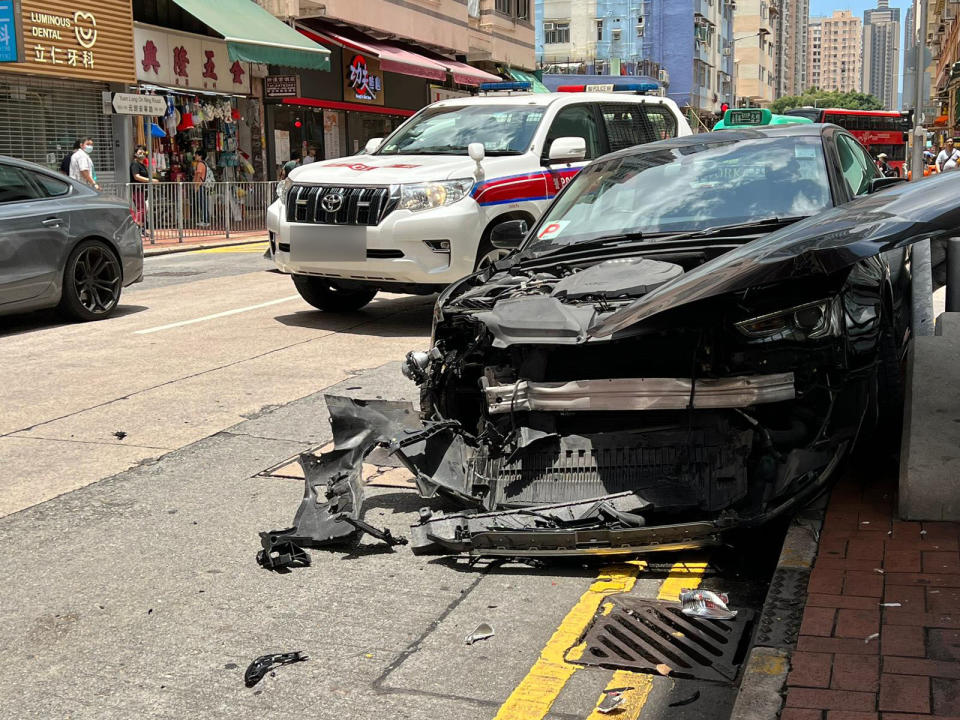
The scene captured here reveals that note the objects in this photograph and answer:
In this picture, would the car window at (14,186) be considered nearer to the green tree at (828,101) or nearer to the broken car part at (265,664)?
the broken car part at (265,664)

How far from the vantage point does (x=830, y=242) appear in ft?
12.3

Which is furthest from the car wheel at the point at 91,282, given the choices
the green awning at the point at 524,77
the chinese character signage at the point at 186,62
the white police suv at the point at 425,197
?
the green awning at the point at 524,77

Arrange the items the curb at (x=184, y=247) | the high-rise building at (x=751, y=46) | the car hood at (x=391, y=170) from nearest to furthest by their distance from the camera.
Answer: the car hood at (x=391, y=170) < the curb at (x=184, y=247) < the high-rise building at (x=751, y=46)

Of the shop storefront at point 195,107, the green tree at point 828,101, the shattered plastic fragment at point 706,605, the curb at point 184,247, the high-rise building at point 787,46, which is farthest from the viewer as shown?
the high-rise building at point 787,46

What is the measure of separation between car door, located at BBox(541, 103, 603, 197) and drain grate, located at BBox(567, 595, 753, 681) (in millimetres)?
6947

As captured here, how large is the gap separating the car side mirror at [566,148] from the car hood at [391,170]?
1.35 ft

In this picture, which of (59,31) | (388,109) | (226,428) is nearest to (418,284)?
(226,428)

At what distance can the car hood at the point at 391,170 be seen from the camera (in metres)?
9.90

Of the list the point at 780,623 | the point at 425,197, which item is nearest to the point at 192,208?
the point at 425,197

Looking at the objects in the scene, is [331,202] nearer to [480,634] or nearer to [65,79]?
[480,634]

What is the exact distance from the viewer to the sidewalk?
1939 cm

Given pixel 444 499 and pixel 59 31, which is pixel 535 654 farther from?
pixel 59 31

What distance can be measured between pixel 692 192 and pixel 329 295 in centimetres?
576

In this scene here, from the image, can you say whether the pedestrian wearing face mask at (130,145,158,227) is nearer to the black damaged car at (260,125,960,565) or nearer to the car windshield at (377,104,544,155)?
the car windshield at (377,104,544,155)
